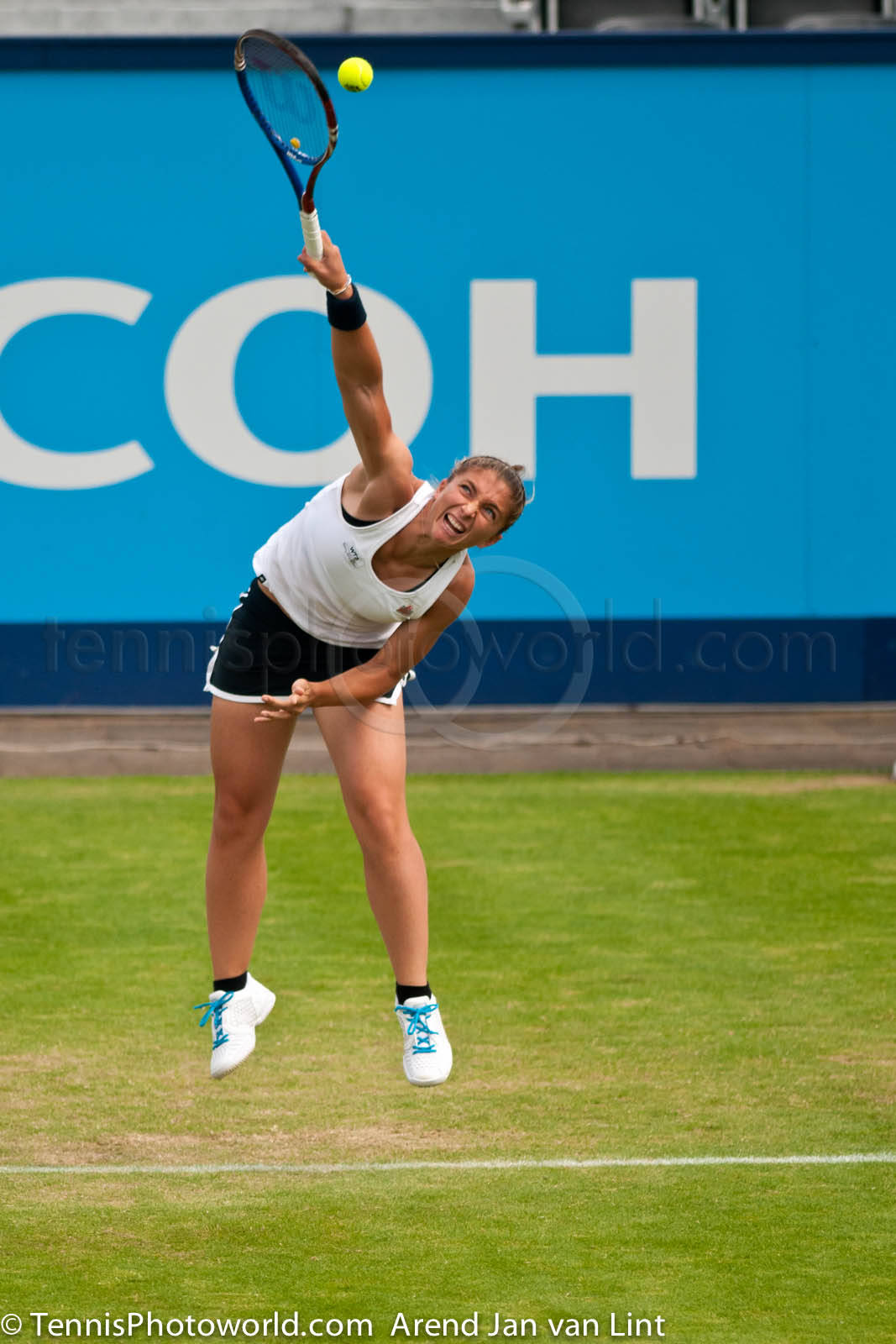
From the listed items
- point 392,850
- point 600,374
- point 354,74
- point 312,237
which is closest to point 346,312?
A: point 312,237

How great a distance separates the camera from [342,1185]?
21.1ft

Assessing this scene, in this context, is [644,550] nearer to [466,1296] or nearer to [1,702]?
[1,702]

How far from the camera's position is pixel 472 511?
587 centimetres

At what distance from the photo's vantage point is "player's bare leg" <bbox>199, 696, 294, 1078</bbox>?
6410 mm

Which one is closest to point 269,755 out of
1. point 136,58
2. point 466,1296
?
point 466,1296

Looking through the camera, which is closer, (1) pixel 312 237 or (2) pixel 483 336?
(1) pixel 312 237

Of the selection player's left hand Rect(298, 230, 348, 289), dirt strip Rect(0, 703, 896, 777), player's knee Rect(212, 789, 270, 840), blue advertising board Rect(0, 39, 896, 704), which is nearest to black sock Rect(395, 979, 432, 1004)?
player's knee Rect(212, 789, 270, 840)

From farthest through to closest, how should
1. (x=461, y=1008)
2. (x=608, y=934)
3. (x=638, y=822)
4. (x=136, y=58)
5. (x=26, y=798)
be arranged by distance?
1. (x=136, y=58)
2. (x=26, y=798)
3. (x=638, y=822)
4. (x=608, y=934)
5. (x=461, y=1008)

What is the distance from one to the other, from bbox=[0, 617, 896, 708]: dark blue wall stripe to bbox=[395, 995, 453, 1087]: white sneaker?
904 cm

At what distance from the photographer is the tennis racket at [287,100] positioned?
6004mm

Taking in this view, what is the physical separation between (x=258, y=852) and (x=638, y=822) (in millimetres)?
6453

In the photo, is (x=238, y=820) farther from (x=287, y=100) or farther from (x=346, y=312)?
(x=287, y=100)

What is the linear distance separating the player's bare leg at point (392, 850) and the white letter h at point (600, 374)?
9.22 meters

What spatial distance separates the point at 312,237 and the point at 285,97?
3.68ft
